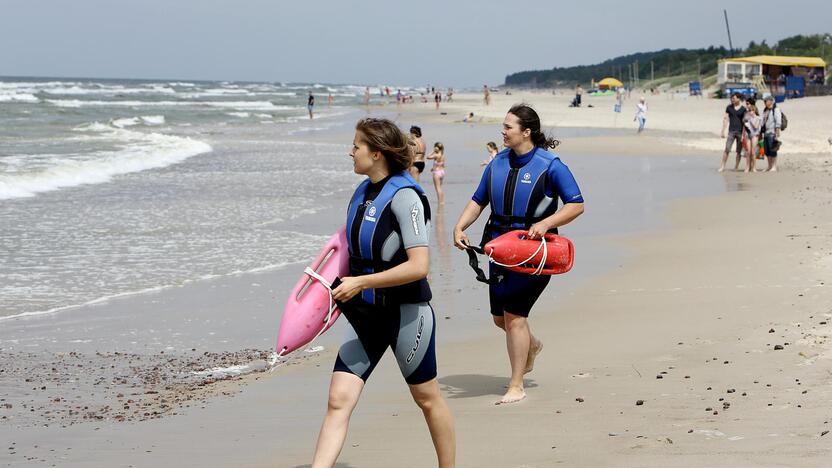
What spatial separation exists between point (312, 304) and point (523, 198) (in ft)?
6.55

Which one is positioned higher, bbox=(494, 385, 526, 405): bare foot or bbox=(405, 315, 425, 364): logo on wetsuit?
bbox=(405, 315, 425, 364): logo on wetsuit

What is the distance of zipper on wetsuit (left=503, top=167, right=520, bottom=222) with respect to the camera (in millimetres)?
5783

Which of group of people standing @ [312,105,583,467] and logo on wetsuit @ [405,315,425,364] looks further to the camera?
logo on wetsuit @ [405,315,425,364]

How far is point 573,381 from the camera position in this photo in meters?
6.17

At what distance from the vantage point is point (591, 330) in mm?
7629

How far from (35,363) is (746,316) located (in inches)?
192

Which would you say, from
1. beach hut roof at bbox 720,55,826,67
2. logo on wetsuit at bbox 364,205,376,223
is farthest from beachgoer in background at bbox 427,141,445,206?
beach hut roof at bbox 720,55,826,67

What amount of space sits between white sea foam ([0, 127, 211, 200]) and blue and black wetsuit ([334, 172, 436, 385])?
16.4 meters

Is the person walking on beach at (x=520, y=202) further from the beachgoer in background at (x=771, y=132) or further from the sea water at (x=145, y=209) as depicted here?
the beachgoer in background at (x=771, y=132)

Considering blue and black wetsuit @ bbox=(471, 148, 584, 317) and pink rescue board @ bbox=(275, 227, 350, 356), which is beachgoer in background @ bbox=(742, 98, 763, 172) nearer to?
blue and black wetsuit @ bbox=(471, 148, 584, 317)

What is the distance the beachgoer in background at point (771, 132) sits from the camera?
2027 centimetres

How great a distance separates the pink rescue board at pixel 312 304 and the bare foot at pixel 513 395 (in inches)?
75.8

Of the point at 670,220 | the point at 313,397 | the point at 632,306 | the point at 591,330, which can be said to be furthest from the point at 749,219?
the point at 313,397

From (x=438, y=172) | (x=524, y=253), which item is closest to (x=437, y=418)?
(x=524, y=253)
